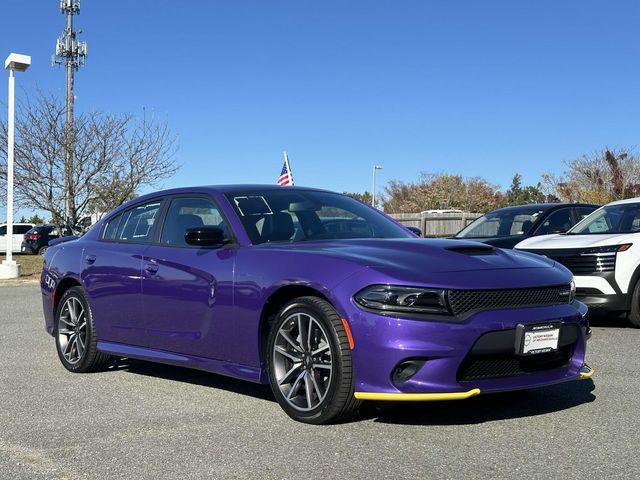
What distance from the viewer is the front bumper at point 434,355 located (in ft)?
13.9

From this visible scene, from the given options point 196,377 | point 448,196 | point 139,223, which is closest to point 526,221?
point 196,377

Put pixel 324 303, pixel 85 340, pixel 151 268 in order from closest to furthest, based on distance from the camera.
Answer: pixel 324 303 < pixel 151 268 < pixel 85 340

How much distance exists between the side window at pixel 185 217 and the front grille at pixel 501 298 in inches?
81.4

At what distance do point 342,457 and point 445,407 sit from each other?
1.31 meters

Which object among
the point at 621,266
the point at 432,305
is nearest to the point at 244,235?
the point at 432,305

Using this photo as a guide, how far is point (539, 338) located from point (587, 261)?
4.80m

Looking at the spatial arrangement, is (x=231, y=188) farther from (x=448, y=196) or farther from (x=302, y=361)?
(x=448, y=196)

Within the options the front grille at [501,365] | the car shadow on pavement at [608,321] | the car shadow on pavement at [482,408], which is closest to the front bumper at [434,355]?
the front grille at [501,365]

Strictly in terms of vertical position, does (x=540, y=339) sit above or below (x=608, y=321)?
above

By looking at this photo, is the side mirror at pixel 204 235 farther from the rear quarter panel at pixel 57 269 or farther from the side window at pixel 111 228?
the rear quarter panel at pixel 57 269

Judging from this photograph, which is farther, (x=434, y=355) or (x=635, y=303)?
(x=635, y=303)

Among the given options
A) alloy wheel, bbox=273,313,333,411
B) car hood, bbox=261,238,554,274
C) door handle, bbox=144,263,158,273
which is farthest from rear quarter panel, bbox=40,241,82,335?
alloy wheel, bbox=273,313,333,411

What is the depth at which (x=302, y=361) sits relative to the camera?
4.75 metres

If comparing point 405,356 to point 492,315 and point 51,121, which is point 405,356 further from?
point 51,121
